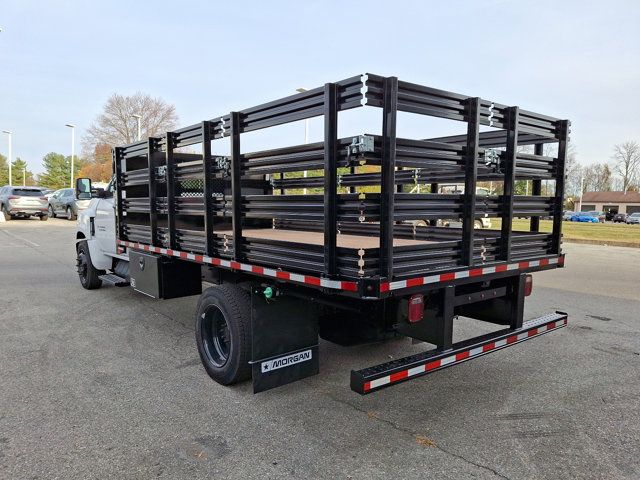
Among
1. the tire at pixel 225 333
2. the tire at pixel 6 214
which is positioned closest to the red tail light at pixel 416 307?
the tire at pixel 225 333

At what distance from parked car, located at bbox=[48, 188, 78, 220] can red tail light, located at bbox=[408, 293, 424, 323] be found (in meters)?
26.9

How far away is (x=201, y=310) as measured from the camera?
441 cm

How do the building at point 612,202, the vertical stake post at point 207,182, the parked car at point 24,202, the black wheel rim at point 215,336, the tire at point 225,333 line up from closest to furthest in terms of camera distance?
the tire at point 225,333 < the vertical stake post at point 207,182 < the black wheel rim at point 215,336 < the parked car at point 24,202 < the building at point 612,202

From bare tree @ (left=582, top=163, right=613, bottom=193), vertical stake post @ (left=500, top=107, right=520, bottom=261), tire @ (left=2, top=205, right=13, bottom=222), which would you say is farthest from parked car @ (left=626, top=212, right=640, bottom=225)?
vertical stake post @ (left=500, top=107, right=520, bottom=261)

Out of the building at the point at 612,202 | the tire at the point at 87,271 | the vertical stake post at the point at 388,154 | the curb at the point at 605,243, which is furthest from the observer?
the building at the point at 612,202

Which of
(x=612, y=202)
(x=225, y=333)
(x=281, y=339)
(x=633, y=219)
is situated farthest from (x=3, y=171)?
(x=612, y=202)

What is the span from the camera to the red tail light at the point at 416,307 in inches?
130

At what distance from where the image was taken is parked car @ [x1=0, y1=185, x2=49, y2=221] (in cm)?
2545

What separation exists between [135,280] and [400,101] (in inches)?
166

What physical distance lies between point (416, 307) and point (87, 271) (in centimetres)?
675

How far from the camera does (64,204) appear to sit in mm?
27344

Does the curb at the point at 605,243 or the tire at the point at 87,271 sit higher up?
the tire at the point at 87,271

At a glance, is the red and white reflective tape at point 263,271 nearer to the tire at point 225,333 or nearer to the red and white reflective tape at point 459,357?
the tire at point 225,333

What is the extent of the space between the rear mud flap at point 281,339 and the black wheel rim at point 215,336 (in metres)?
0.63
